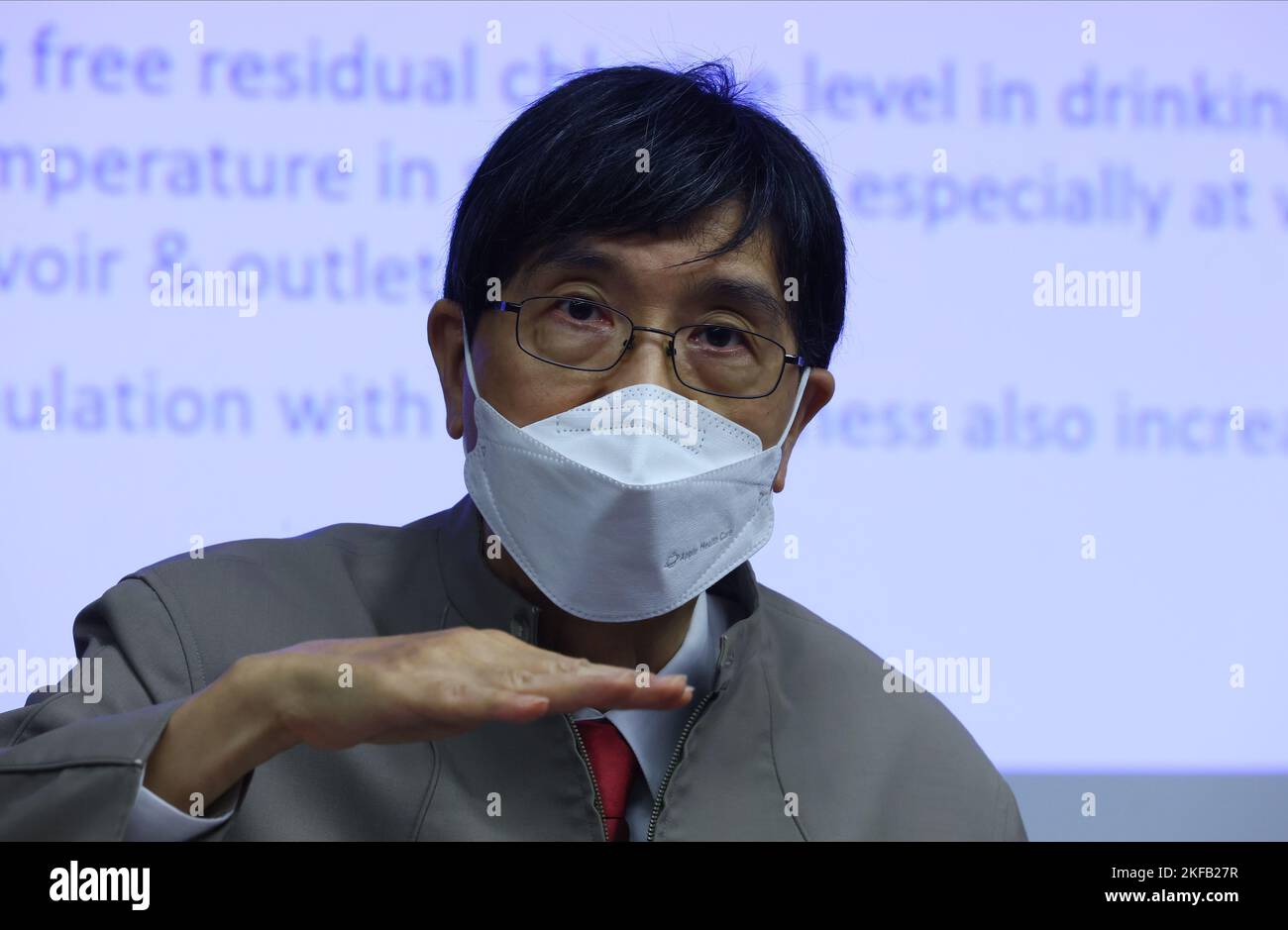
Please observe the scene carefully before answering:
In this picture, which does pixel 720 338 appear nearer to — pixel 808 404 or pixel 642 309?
pixel 642 309

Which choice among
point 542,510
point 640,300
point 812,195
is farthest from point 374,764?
point 812,195

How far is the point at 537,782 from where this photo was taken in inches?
59.7

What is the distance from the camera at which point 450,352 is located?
1.76m

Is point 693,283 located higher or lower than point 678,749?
higher

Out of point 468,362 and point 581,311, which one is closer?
point 581,311

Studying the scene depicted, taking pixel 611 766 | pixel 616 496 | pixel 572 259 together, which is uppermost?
pixel 572 259

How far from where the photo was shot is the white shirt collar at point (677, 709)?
Answer: 1600 millimetres

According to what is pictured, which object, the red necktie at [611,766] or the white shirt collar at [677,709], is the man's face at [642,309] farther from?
the red necktie at [611,766]

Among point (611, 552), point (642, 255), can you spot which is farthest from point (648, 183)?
point (611, 552)

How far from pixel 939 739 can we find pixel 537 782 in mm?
583
